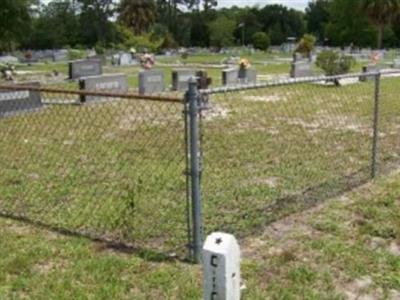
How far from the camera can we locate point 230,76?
70.5 feet

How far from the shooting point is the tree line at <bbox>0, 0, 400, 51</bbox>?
78.1 meters

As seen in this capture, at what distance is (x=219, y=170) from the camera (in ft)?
25.8

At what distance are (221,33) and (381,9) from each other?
3421 centimetres

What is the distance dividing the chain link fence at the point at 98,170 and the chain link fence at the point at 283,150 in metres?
0.46

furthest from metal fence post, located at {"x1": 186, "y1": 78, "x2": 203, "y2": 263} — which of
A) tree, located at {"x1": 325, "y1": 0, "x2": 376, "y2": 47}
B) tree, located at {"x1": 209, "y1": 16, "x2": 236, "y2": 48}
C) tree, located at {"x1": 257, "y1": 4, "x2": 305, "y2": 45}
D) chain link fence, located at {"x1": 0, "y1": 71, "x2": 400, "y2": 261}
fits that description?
tree, located at {"x1": 257, "y1": 4, "x2": 305, "y2": 45}

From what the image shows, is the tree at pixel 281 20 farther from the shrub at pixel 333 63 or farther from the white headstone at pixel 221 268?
the white headstone at pixel 221 268

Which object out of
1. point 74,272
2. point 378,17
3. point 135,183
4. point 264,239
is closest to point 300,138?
point 135,183

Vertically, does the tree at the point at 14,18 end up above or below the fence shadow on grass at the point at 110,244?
above

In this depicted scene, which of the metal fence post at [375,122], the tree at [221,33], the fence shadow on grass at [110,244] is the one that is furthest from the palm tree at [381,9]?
the fence shadow on grass at [110,244]

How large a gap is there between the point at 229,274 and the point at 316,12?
384 feet

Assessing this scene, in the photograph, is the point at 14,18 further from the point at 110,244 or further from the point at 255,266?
the point at 255,266

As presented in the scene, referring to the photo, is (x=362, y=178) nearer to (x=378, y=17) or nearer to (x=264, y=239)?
(x=264, y=239)

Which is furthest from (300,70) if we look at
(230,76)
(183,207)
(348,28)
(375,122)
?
(348,28)

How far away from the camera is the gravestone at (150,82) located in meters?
19.1
